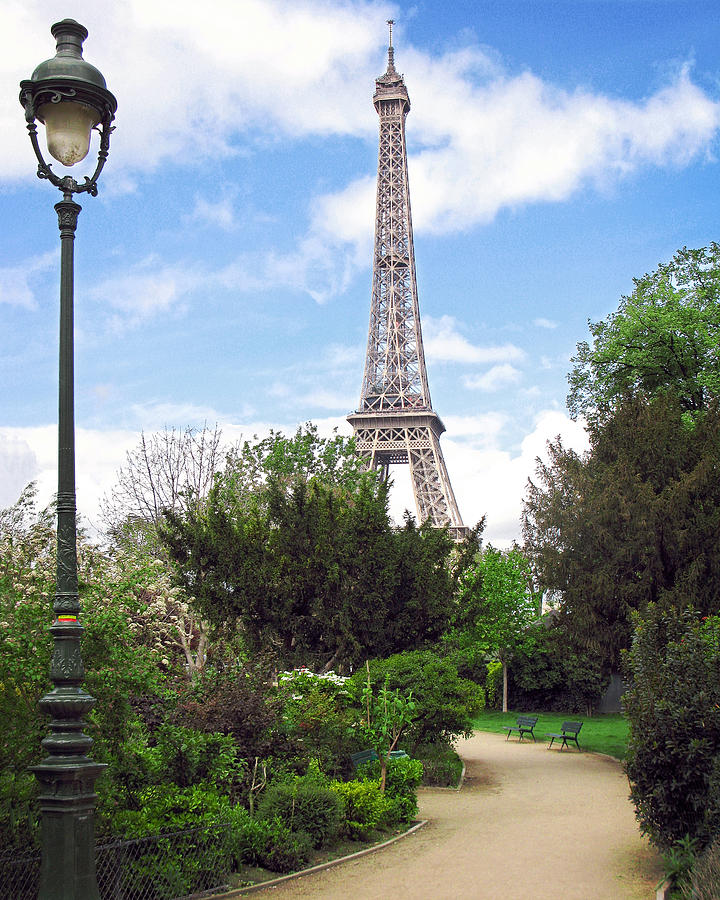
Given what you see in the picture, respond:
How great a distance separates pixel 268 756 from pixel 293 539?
26.8 ft

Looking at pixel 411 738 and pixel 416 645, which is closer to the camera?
pixel 411 738

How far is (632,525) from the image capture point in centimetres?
1967

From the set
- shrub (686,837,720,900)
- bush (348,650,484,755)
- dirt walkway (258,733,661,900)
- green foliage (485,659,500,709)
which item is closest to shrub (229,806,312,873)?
dirt walkway (258,733,661,900)

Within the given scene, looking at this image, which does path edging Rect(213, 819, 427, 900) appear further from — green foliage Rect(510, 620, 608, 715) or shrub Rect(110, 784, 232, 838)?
green foliage Rect(510, 620, 608, 715)

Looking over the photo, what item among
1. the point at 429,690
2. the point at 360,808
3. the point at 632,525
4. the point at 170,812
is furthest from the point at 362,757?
the point at 632,525

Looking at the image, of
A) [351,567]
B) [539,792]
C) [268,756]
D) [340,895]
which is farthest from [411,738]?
[340,895]

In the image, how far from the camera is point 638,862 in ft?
35.1

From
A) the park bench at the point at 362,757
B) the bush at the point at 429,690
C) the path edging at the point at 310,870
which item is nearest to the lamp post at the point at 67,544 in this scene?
the path edging at the point at 310,870

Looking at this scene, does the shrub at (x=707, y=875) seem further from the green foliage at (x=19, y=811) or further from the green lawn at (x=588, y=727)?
the green lawn at (x=588, y=727)

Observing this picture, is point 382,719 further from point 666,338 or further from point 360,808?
point 666,338

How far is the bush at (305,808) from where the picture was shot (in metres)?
10.8

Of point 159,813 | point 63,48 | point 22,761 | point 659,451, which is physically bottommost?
point 159,813

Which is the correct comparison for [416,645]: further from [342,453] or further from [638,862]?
[342,453]

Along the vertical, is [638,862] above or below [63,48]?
below
